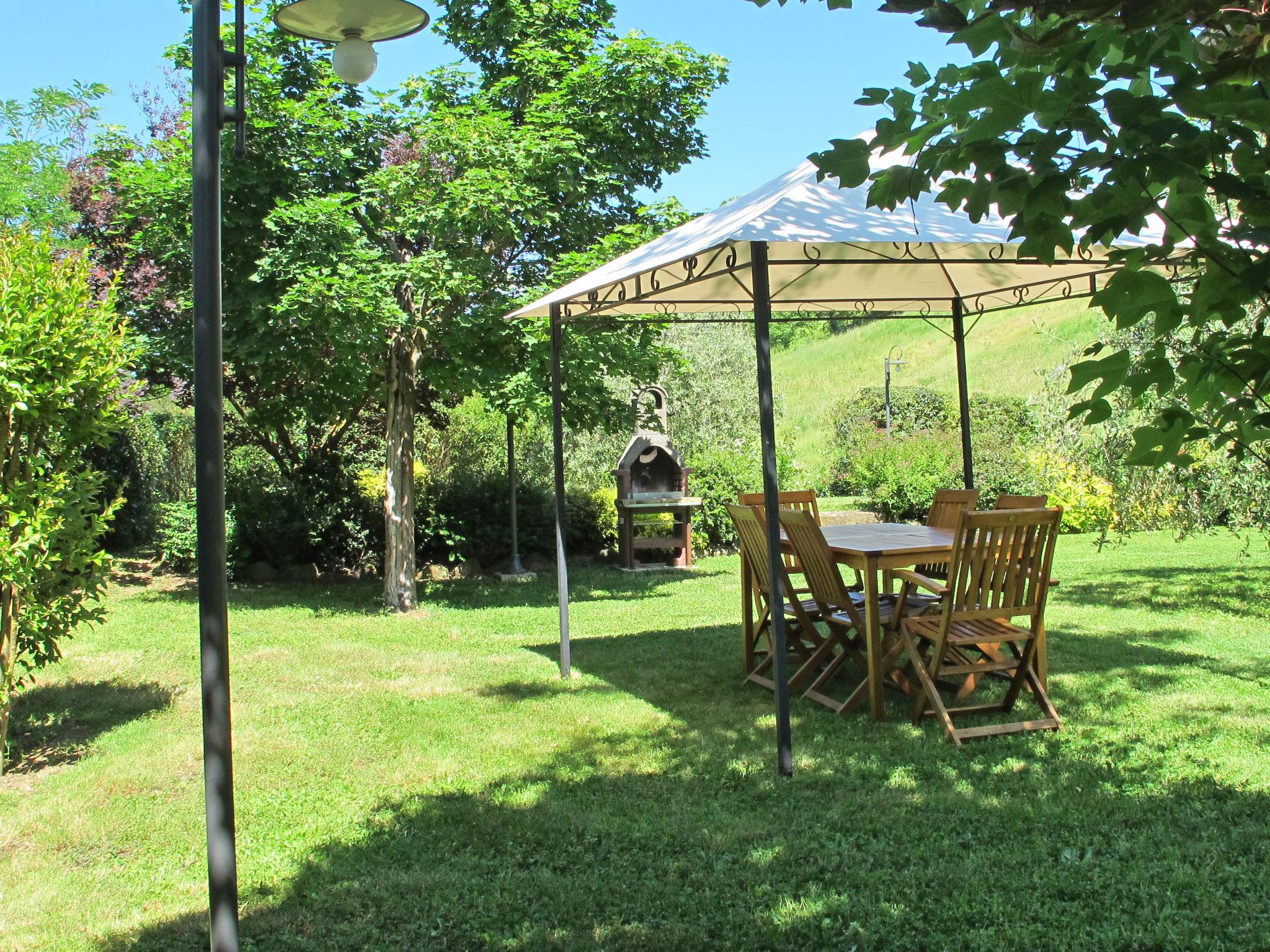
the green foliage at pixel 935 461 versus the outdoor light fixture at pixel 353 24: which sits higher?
the outdoor light fixture at pixel 353 24

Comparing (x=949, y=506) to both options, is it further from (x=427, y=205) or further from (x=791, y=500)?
(x=427, y=205)

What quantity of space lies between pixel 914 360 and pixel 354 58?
52.7 metres

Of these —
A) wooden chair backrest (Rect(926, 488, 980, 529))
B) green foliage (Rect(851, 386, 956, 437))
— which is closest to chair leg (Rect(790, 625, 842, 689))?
wooden chair backrest (Rect(926, 488, 980, 529))

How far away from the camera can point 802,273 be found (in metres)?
7.66

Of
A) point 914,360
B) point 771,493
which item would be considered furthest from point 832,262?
point 914,360

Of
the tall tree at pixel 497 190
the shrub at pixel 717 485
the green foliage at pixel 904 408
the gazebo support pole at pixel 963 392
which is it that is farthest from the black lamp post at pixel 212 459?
the green foliage at pixel 904 408

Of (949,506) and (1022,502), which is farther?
(949,506)

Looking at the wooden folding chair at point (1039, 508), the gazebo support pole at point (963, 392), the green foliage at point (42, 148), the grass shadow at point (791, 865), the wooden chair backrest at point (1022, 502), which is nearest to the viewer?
the grass shadow at point (791, 865)

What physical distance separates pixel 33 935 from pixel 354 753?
2.01 meters

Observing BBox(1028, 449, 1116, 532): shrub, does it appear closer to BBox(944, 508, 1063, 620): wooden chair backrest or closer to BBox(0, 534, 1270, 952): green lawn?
BBox(0, 534, 1270, 952): green lawn

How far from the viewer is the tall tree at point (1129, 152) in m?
1.73

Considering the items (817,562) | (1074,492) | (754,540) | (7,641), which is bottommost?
(7,641)

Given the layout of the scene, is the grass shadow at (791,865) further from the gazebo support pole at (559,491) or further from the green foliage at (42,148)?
the green foliage at (42,148)

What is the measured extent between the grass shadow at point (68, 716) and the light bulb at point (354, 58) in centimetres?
379
